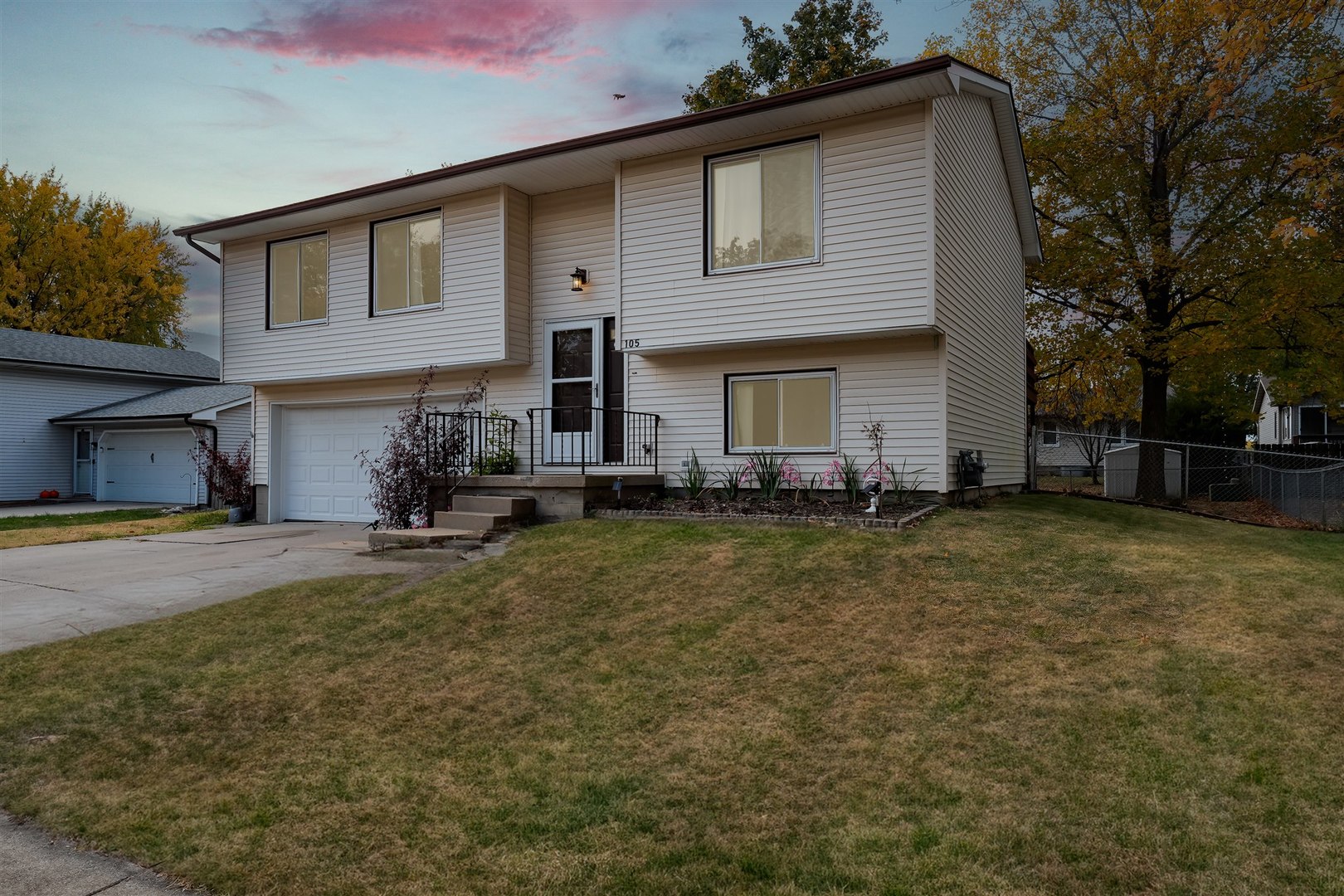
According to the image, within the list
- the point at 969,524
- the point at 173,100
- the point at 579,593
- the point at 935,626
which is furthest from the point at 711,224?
the point at 173,100

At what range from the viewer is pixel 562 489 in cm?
1080

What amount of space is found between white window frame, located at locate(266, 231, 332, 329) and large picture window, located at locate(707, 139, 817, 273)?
24.1 ft

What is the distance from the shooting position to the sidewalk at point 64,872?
3.22m

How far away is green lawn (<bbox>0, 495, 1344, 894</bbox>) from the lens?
132 inches

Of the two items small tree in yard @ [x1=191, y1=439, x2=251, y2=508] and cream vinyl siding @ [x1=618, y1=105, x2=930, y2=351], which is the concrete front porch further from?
small tree in yard @ [x1=191, y1=439, x2=251, y2=508]

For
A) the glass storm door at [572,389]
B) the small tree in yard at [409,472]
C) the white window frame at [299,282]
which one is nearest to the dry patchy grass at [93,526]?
the white window frame at [299,282]

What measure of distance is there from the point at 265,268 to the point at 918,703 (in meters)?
14.5

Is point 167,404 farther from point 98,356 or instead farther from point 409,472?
point 409,472

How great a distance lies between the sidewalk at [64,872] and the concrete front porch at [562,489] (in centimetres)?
717

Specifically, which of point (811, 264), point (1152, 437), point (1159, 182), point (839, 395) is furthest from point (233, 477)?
point (1159, 182)

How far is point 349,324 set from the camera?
1405cm

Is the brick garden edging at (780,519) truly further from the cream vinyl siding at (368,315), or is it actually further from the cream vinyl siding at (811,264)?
the cream vinyl siding at (368,315)

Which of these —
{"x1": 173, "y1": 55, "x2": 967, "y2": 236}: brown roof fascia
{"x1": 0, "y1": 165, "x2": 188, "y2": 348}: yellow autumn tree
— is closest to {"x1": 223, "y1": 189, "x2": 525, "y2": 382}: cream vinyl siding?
{"x1": 173, "y1": 55, "x2": 967, "y2": 236}: brown roof fascia

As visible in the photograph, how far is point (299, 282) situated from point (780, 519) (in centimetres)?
1043
